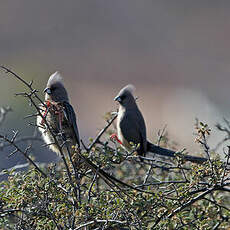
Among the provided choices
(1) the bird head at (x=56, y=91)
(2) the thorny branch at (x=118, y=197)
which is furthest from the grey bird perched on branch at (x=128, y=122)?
(2) the thorny branch at (x=118, y=197)

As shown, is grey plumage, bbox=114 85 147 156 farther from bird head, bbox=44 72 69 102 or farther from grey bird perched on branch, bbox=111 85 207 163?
bird head, bbox=44 72 69 102

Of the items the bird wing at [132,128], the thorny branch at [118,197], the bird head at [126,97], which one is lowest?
the thorny branch at [118,197]

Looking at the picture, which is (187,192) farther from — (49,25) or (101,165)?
(49,25)

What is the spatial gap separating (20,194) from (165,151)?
2.60m

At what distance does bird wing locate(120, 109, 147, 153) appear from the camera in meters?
6.96

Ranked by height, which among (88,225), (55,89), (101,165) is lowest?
(88,225)

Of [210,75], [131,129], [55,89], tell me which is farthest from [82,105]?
[55,89]

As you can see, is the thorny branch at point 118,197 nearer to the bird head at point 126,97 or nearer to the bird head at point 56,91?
the bird head at point 56,91

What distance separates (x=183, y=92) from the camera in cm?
1894

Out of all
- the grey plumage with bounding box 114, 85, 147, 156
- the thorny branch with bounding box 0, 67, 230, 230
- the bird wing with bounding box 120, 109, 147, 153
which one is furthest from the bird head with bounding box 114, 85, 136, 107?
the thorny branch with bounding box 0, 67, 230, 230

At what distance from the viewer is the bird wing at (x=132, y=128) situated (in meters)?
6.96

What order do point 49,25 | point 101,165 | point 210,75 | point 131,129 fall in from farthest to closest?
point 49,25, point 210,75, point 131,129, point 101,165

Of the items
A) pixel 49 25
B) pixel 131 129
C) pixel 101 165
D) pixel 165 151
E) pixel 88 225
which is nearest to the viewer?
pixel 88 225

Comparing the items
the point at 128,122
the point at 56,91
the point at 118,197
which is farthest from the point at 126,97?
the point at 118,197
